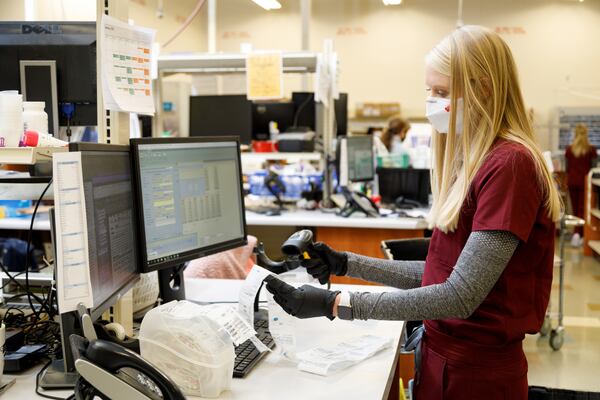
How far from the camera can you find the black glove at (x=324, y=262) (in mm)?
1451

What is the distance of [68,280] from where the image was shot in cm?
104

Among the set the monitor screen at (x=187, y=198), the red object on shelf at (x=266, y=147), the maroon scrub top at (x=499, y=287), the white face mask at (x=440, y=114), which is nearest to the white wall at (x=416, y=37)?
the red object on shelf at (x=266, y=147)

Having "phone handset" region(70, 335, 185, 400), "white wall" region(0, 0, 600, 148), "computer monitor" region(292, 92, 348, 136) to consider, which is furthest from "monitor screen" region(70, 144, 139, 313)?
"white wall" region(0, 0, 600, 148)

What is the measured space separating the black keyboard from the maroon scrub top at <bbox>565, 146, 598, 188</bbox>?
7.08 m

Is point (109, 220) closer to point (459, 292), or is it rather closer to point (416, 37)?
point (459, 292)

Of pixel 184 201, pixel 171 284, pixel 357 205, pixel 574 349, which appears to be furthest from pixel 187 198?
pixel 574 349

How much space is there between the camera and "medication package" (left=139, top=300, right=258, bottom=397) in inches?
44.1

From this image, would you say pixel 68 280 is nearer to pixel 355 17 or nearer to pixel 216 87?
pixel 216 87

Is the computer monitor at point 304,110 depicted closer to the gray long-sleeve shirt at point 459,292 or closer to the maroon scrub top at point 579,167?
the gray long-sleeve shirt at point 459,292

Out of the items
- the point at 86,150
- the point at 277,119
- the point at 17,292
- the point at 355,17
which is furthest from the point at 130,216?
the point at 355,17

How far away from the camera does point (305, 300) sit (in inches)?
47.7

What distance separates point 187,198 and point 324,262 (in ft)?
1.30

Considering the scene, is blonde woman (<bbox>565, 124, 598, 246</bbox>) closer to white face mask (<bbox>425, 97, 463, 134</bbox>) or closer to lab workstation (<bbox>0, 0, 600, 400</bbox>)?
lab workstation (<bbox>0, 0, 600, 400</bbox>)

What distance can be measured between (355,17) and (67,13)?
24.1 ft
